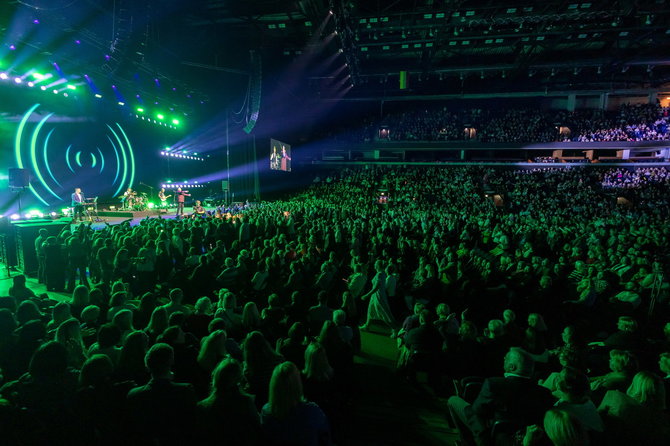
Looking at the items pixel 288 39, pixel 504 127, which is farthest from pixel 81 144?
pixel 504 127

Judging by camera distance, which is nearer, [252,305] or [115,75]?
[252,305]

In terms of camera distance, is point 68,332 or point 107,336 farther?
point 68,332

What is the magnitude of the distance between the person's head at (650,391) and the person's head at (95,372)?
392 cm

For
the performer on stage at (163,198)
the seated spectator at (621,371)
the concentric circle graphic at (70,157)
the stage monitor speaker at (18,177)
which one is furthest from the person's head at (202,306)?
the performer on stage at (163,198)

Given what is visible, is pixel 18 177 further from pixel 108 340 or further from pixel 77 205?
pixel 108 340

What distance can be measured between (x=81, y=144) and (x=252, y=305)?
17352 millimetres

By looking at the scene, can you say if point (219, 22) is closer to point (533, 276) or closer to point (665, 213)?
point (533, 276)

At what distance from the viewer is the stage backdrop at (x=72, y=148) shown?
1305 cm

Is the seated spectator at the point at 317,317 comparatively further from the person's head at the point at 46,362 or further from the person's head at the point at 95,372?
the person's head at the point at 46,362

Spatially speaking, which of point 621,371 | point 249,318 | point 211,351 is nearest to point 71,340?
point 211,351

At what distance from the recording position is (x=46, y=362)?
7.53 feet

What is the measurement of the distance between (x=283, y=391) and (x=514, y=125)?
3708 cm

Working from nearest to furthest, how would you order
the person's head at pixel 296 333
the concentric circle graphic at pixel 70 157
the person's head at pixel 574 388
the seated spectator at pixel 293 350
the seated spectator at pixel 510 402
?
the person's head at pixel 574 388 < the seated spectator at pixel 510 402 < the seated spectator at pixel 293 350 < the person's head at pixel 296 333 < the concentric circle graphic at pixel 70 157

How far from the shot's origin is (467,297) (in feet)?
20.5
